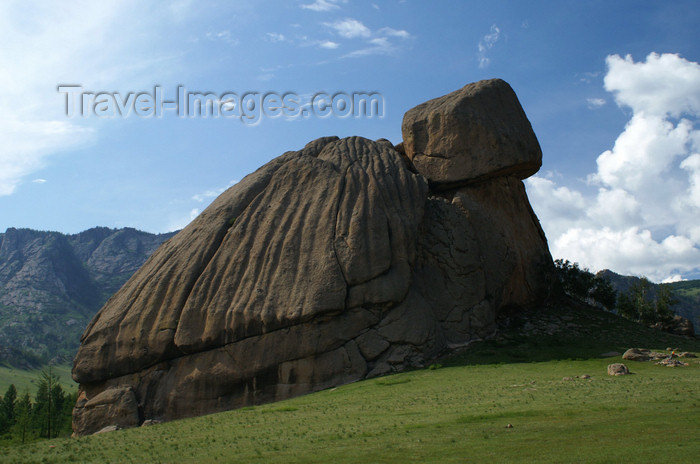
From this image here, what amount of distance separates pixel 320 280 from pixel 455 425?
17.0 m

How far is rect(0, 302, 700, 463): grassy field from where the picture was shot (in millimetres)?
15883

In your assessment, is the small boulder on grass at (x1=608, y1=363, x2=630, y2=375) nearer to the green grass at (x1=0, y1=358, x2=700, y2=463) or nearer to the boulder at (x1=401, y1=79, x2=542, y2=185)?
the green grass at (x1=0, y1=358, x2=700, y2=463)

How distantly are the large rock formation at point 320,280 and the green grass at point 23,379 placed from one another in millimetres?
91584

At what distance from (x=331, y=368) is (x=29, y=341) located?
19005cm

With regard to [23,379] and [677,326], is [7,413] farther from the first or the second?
[23,379]

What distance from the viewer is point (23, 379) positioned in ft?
419

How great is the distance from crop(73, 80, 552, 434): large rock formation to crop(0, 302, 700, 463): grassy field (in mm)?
3866

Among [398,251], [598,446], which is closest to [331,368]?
[398,251]

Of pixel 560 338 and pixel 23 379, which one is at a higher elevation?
pixel 560 338

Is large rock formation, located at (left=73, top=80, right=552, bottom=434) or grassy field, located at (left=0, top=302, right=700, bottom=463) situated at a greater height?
large rock formation, located at (left=73, top=80, right=552, bottom=434)

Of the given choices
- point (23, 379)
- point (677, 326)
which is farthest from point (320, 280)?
point (23, 379)

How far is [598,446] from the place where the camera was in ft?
51.5

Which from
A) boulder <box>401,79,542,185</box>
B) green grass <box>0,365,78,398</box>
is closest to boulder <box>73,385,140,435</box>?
boulder <box>401,79,542,185</box>

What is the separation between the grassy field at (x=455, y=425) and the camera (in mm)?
15883
